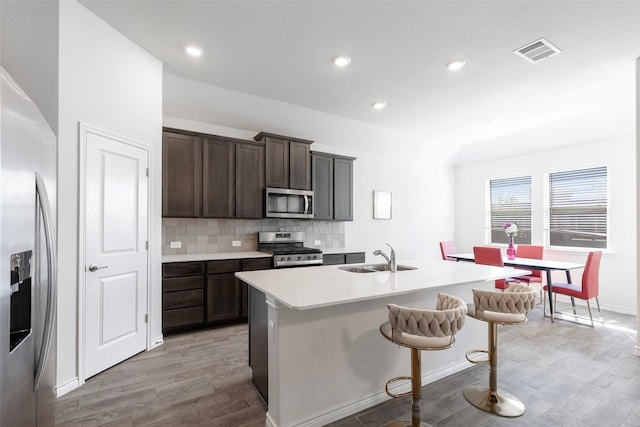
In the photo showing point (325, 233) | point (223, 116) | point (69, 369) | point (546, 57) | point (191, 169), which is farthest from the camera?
point (325, 233)

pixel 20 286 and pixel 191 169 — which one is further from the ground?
pixel 191 169

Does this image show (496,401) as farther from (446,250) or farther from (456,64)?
(446,250)

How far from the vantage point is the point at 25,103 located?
1025 millimetres

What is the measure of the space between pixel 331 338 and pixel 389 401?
707 mm

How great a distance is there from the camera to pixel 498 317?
6.71 feet

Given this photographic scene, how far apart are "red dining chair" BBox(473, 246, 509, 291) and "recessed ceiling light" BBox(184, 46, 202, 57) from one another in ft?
14.6

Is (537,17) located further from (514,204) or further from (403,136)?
(514,204)

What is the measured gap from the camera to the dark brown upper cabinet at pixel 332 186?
480 centimetres

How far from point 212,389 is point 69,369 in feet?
3.69

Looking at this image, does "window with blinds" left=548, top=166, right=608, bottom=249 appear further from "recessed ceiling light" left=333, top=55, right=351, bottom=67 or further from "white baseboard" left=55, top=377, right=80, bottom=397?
"white baseboard" left=55, top=377, right=80, bottom=397

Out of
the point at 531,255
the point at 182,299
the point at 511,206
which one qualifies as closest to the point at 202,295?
the point at 182,299

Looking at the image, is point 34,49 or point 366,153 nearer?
point 34,49

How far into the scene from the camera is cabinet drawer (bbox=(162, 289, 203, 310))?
3314mm

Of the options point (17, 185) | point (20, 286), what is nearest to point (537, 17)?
point (17, 185)
